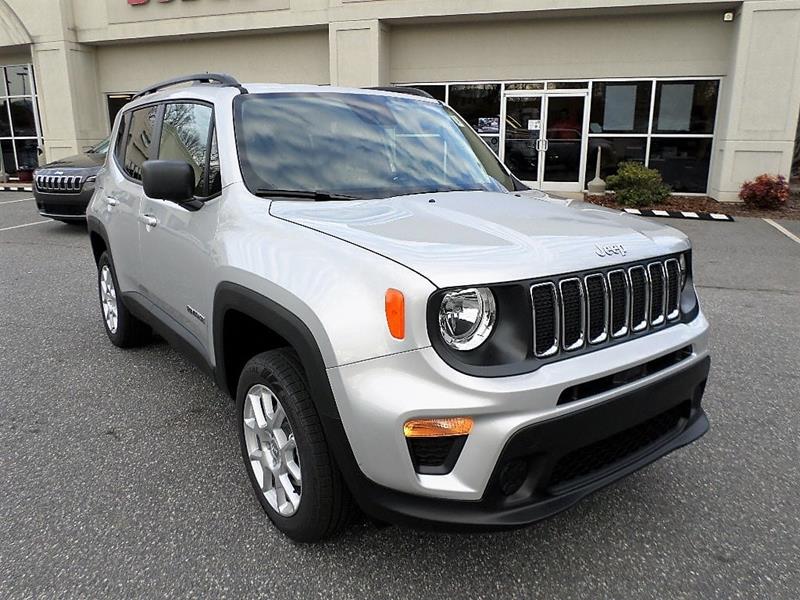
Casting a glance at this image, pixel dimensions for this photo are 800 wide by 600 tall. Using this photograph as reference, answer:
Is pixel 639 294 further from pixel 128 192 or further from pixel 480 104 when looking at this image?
pixel 480 104

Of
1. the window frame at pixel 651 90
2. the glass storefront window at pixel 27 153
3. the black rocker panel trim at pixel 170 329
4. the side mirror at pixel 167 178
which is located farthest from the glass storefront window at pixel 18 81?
the side mirror at pixel 167 178

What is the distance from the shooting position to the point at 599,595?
2318mm

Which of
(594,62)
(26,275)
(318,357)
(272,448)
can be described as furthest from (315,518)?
(594,62)

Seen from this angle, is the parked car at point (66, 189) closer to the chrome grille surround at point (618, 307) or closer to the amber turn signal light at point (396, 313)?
the amber turn signal light at point (396, 313)

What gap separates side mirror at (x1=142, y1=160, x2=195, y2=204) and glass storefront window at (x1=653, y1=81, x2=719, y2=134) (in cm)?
1410

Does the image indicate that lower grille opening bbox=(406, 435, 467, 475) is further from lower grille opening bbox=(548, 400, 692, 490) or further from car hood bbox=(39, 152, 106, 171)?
car hood bbox=(39, 152, 106, 171)

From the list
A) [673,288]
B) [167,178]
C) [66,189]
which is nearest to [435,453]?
[673,288]

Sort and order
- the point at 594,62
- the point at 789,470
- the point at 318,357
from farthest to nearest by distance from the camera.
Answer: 1. the point at 594,62
2. the point at 789,470
3. the point at 318,357

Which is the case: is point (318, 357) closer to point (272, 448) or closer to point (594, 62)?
point (272, 448)

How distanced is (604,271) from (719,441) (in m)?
1.76

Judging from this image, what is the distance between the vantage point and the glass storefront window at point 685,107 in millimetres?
14359

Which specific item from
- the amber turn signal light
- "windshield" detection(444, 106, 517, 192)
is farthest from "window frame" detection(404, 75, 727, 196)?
the amber turn signal light

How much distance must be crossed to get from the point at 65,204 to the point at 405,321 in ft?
31.5

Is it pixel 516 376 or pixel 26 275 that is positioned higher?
pixel 516 376
